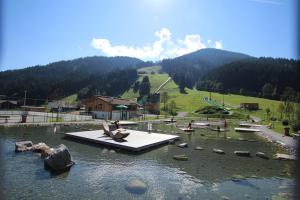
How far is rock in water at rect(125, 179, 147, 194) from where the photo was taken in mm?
10282

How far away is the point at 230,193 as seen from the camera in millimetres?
10391

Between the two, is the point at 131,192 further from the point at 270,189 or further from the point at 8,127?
the point at 8,127

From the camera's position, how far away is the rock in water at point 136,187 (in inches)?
405

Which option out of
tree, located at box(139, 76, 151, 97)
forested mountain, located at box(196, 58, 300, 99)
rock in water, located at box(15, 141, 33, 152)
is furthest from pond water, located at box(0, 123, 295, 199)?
tree, located at box(139, 76, 151, 97)

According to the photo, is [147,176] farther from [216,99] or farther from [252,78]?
[252,78]

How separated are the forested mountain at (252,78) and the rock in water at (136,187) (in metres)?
105

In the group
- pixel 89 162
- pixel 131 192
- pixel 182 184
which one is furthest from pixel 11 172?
pixel 182 184

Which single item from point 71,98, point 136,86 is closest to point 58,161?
point 136,86

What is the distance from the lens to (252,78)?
119 metres

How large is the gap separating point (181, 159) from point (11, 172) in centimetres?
1043

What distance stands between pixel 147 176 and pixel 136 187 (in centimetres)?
181

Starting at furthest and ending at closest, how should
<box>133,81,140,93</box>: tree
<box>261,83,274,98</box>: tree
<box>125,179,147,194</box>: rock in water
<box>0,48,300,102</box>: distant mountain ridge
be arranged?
<box>133,81,140,93</box>: tree → <box>0,48,300,102</box>: distant mountain ridge → <box>261,83,274,98</box>: tree → <box>125,179,147,194</box>: rock in water

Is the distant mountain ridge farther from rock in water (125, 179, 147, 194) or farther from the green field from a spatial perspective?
rock in water (125, 179, 147, 194)

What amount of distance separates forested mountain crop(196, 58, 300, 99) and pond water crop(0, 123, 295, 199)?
98366 mm
